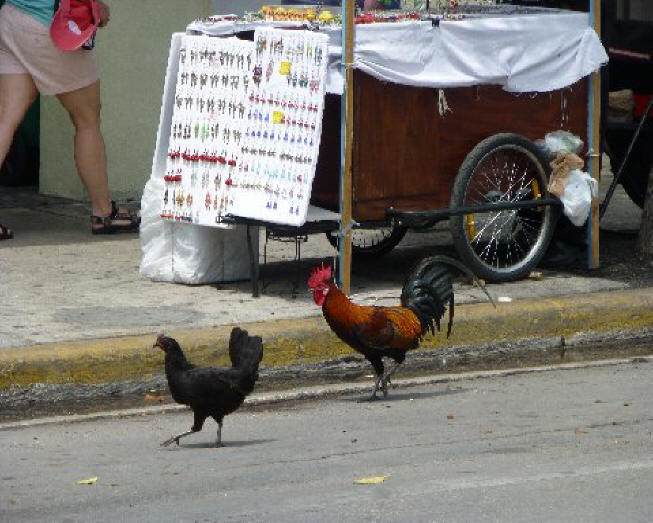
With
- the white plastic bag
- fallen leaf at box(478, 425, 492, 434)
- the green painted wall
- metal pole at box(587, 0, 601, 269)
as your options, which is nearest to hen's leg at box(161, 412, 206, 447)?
fallen leaf at box(478, 425, 492, 434)

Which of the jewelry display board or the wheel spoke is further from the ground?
the jewelry display board

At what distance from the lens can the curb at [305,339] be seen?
7.67 m

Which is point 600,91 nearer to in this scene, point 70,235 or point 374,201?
point 374,201

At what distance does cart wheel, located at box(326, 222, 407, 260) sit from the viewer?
33.7 feet

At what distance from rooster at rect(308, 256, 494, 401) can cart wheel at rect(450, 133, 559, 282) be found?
1283 mm

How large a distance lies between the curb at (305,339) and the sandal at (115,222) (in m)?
2.74

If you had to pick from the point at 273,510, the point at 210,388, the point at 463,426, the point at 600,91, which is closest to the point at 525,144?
the point at 600,91

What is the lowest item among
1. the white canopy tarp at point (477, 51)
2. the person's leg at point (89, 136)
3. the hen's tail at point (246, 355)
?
the hen's tail at point (246, 355)

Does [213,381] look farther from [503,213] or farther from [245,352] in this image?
[503,213]

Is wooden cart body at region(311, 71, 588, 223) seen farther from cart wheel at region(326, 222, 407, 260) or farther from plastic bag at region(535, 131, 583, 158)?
cart wheel at region(326, 222, 407, 260)

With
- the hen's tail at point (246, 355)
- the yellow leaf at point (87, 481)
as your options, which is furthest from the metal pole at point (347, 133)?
the yellow leaf at point (87, 481)

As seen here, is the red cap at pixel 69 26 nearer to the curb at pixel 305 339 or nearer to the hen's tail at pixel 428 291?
the curb at pixel 305 339

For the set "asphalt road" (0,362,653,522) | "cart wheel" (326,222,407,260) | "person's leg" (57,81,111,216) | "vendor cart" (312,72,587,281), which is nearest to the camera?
"asphalt road" (0,362,653,522)

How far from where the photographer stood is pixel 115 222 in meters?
10.9
